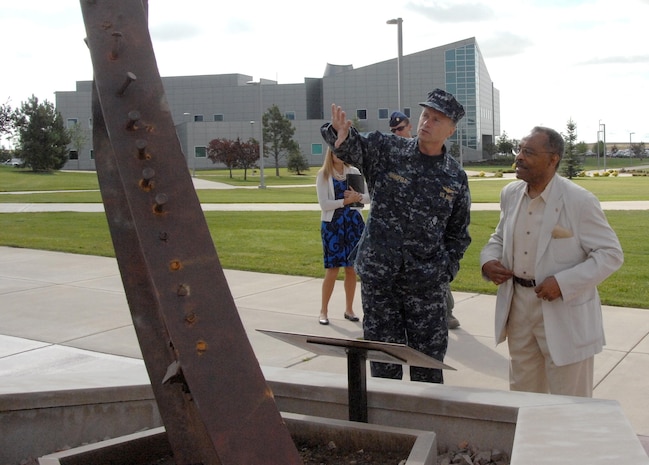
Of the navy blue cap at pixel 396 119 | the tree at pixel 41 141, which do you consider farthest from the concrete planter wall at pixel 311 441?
the tree at pixel 41 141

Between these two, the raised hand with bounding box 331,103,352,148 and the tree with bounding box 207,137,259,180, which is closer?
the raised hand with bounding box 331,103,352,148

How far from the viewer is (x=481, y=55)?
95312mm

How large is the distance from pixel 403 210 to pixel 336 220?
129 inches

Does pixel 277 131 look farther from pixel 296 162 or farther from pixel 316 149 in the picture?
pixel 316 149

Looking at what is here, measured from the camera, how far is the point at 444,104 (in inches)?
152

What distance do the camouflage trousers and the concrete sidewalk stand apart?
1.33 feet

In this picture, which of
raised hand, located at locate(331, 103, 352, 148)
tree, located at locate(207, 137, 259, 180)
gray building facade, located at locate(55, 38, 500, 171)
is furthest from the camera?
gray building facade, located at locate(55, 38, 500, 171)

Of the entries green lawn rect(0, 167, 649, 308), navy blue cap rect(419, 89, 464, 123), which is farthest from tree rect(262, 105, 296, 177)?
navy blue cap rect(419, 89, 464, 123)

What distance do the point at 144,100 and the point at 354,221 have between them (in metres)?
4.97

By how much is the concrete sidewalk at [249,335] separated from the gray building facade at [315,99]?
71651 mm

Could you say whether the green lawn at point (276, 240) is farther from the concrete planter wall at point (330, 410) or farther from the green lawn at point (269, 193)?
the green lawn at point (269, 193)

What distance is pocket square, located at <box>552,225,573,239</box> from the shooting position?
3730 millimetres

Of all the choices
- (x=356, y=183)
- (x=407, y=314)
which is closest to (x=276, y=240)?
(x=356, y=183)

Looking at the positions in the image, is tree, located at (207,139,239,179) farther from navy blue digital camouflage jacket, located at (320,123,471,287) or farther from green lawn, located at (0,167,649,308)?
navy blue digital camouflage jacket, located at (320,123,471,287)
